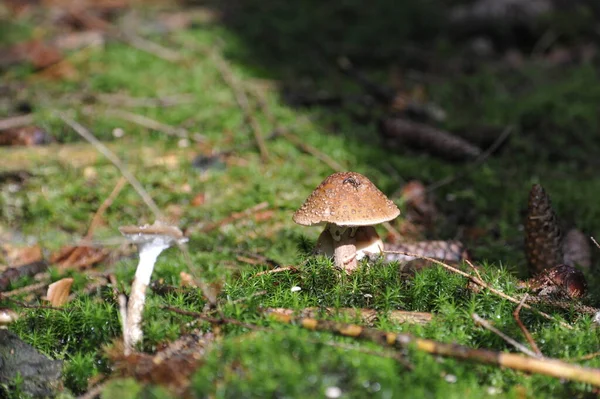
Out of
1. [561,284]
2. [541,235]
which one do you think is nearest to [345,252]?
[561,284]

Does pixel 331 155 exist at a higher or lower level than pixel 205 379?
lower

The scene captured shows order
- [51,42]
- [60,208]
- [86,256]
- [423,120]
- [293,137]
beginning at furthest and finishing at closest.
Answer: [51,42], [423,120], [293,137], [60,208], [86,256]

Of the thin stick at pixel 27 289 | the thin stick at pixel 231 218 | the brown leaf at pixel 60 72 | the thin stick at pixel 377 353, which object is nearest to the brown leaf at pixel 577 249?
the thin stick at pixel 377 353

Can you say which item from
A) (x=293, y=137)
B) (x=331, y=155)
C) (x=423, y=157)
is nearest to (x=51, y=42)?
(x=293, y=137)

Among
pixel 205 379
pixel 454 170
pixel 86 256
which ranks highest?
pixel 205 379

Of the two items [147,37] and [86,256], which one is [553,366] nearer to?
[86,256]

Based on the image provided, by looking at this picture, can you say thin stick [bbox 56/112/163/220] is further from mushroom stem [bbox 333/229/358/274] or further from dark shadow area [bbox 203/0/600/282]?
dark shadow area [bbox 203/0/600/282]
